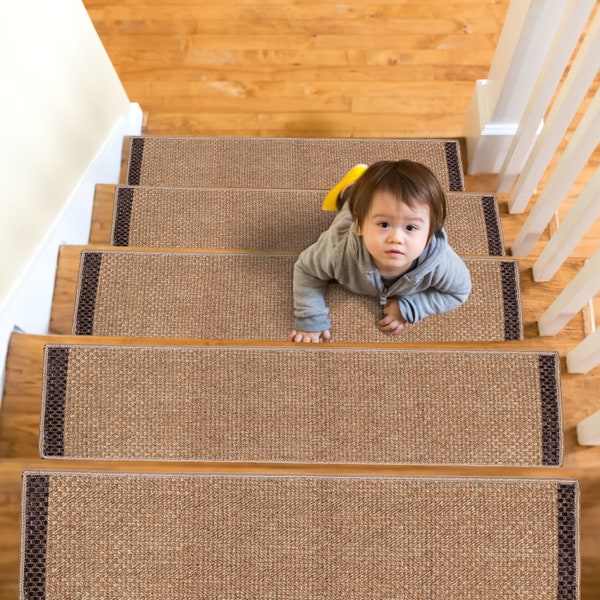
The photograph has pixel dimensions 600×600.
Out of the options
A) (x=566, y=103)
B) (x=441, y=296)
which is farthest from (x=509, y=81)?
(x=441, y=296)

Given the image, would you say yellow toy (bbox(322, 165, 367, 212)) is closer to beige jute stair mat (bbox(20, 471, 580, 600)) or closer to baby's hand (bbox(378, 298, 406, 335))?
baby's hand (bbox(378, 298, 406, 335))

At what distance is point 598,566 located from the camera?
48.0 inches

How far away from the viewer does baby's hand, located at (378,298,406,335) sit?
1.43 metres

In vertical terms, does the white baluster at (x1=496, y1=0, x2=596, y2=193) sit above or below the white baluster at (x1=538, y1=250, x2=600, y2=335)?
above

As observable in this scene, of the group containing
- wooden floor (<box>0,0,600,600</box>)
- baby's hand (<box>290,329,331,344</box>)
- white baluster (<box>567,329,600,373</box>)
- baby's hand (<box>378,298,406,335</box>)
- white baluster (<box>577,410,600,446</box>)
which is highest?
wooden floor (<box>0,0,600,600</box>)

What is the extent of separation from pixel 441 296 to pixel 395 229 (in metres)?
0.30

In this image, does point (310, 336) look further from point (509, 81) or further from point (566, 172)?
point (509, 81)

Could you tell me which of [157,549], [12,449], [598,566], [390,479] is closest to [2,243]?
[12,449]

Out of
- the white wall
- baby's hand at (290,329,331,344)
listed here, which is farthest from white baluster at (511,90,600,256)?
the white wall

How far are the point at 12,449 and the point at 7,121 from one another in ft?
2.52

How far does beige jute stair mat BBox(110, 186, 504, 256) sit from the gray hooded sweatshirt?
26cm

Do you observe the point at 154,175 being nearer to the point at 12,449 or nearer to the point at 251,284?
the point at 251,284

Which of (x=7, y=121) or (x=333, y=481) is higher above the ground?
(x=7, y=121)

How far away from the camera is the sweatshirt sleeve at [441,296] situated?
53.7 inches
